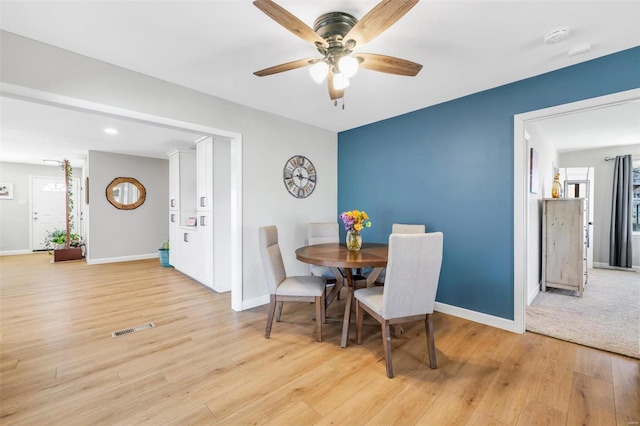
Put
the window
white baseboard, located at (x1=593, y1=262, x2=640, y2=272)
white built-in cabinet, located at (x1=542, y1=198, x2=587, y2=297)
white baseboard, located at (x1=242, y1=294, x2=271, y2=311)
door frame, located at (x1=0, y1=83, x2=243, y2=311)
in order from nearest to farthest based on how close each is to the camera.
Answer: door frame, located at (x1=0, y1=83, x2=243, y2=311) < white baseboard, located at (x1=242, y1=294, x2=271, y2=311) < white built-in cabinet, located at (x1=542, y1=198, x2=587, y2=297) < white baseboard, located at (x1=593, y1=262, x2=640, y2=272) < the window

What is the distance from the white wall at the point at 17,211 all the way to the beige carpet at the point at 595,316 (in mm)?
10737

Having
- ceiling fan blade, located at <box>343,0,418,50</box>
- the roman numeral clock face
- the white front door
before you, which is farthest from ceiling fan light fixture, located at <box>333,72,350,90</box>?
the white front door

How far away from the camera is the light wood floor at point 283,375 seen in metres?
1.59

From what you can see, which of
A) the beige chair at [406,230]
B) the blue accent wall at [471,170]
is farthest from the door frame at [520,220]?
the beige chair at [406,230]

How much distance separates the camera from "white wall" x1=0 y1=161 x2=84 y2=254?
266 inches

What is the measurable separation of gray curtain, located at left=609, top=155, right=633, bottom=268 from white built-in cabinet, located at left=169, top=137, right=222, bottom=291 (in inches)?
288

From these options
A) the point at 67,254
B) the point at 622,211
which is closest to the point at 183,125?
the point at 67,254

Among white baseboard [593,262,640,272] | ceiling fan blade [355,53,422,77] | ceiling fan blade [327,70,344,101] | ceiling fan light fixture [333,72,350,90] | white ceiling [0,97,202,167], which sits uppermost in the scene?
white ceiling [0,97,202,167]

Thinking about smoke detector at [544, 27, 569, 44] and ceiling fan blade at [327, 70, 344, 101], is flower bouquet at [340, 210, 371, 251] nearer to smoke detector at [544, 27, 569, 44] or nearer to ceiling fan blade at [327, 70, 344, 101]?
ceiling fan blade at [327, 70, 344, 101]

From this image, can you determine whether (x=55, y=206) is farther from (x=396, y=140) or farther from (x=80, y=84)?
(x=396, y=140)

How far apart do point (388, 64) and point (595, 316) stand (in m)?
3.52

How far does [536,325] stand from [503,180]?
5.03 feet

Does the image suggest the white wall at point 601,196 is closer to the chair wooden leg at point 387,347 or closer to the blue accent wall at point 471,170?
the blue accent wall at point 471,170

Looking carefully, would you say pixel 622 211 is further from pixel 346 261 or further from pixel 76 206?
pixel 76 206
